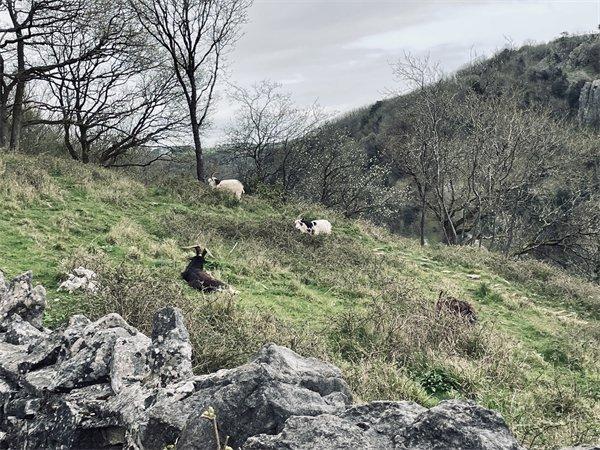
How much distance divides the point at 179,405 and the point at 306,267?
8613 mm

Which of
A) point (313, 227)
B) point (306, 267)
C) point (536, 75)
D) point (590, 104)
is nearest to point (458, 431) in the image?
point (306, 267)

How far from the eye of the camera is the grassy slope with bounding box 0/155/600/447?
6.28m

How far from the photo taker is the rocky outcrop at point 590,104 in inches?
1849

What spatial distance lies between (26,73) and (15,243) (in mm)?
11609

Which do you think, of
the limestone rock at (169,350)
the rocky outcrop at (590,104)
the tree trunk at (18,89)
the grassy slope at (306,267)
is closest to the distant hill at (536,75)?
the rocky outcrop at (590,104)

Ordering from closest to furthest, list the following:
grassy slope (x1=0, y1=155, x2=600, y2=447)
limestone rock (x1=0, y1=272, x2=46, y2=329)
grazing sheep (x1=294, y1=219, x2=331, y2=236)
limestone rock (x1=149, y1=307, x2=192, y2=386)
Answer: limestone rock (x1=149, y1=307, x2=192, y2=386) < limestone rock (x1=0, y1=272, x2=46, y2=329) < grassy slope (x1=0, y1=155, x2=600, y2=447) < grazing sheep (x1=294, y1=219, x2=331, y2=236)

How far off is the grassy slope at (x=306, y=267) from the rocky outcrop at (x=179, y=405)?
1.78 m

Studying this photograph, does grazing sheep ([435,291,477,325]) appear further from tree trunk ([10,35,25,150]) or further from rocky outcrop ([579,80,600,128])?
rocky outcrop ([579,80,600,128])

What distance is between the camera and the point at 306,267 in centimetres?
1173

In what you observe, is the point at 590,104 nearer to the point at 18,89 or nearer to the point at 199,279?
the point at 18,89

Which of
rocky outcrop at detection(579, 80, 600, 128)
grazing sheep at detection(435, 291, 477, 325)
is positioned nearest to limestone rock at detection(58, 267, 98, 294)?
grazing sheep at detection(435, 291, 477, 325)

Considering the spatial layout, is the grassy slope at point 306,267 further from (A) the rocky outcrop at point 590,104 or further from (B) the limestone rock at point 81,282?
(A) the rocky outcrop at point 590,104

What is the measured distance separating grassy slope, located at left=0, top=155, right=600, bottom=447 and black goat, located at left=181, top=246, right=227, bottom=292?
0.22 m

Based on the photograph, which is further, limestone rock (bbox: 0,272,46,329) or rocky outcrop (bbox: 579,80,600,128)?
rocky outcrop (bbox: 579,80,600,128)
